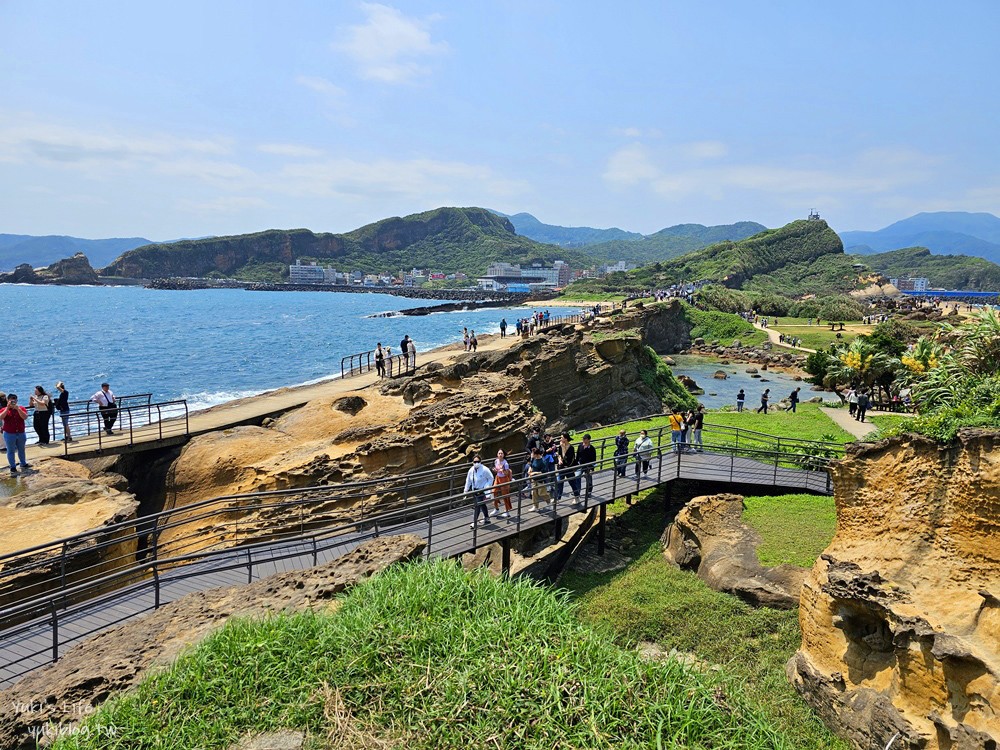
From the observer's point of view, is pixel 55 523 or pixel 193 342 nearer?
pixel 55 523

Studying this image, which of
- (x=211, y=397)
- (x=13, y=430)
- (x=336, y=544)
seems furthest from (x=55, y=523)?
(x=211, y=397)

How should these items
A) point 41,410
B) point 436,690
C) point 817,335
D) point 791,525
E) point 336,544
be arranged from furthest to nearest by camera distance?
1. point 817,335
2. point 41,410
3. point 791,525
4. point 336,544
5. point 436,690

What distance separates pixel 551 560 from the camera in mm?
15586

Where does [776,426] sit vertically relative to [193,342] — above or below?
above

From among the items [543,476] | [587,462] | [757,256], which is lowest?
[587,462]

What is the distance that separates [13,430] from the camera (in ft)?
50.5

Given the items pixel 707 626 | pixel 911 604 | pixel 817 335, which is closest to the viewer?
pixel 911 604

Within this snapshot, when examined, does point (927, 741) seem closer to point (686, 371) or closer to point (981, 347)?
point (981, 347)

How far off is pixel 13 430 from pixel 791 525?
19157 millimetres

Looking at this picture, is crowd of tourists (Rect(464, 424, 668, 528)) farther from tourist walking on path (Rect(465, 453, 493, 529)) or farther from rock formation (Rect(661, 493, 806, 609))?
rock formation (Rect(661, 493, 806, 609))

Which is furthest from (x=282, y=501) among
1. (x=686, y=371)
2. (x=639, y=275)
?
(x=639, y=275)

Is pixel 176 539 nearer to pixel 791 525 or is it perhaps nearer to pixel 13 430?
pixel 13 430

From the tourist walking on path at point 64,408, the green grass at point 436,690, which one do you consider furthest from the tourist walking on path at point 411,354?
the green grass at point 436,690

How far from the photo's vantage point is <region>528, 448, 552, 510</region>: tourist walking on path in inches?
567
